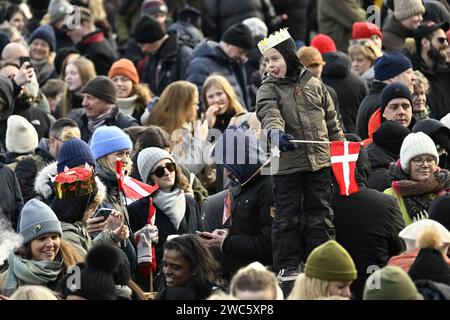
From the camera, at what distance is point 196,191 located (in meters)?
13.3

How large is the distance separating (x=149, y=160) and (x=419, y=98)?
3.35m

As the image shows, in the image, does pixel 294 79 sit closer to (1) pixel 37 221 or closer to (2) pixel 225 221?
(2) pixel 225 221

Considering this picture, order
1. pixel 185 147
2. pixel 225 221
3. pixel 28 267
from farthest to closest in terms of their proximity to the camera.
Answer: pixel 185 147 < pixel 225 221 < pixel 28 267

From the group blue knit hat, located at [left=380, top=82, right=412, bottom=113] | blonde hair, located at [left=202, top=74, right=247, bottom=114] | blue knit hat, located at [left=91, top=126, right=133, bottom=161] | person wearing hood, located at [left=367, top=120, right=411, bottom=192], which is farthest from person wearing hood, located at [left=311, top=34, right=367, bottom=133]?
blue knit hat, located at [left=91, top=126, right=133, bottom=161]

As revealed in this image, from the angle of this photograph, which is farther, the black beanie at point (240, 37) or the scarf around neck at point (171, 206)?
the black beanie at point (240, 37)

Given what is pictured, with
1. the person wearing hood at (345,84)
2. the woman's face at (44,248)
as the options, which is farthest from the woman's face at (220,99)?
the woman's face at (44,248)

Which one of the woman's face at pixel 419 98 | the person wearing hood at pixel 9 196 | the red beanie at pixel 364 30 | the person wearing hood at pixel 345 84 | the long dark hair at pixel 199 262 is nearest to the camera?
the long dark hair at pixel 199 262

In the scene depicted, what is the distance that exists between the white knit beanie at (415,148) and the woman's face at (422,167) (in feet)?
0.13

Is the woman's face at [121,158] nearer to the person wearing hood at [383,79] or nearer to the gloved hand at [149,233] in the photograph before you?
the gloved hand at [149,233]

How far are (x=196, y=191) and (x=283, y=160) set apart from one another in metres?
3.07

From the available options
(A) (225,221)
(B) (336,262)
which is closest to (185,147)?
(A) (225,221)

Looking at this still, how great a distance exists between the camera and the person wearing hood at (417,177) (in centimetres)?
1124

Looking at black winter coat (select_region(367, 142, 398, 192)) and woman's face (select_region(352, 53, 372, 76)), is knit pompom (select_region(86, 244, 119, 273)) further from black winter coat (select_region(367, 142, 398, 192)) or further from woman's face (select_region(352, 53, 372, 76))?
woman's face (select_region(352, 53, 372, 76))

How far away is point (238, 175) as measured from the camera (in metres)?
10.6
